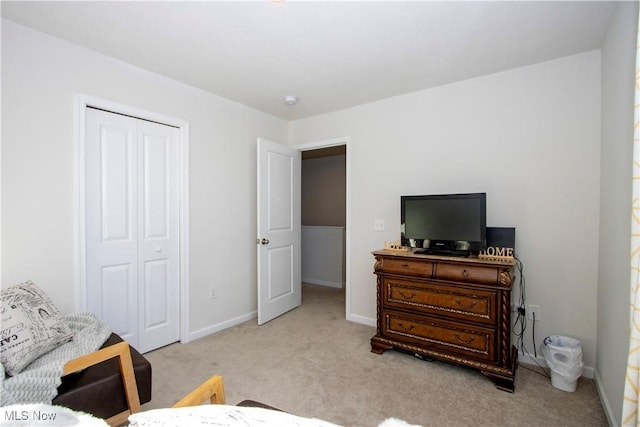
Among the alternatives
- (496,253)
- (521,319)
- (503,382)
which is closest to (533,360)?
(521,319)

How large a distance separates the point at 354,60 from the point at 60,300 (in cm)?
276

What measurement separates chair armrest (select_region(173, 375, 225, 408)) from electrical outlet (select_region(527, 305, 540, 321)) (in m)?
2.43

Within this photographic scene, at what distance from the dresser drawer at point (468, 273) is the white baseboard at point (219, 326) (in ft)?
7.02

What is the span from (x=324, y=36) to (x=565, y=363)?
9.07 ft

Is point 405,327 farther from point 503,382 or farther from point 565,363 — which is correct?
point 565,363

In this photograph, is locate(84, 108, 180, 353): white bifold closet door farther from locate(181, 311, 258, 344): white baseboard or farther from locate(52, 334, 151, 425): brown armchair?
locate(52, 334, 151, 425): brown armchair

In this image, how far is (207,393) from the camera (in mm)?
1129

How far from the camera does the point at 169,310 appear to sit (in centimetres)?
278

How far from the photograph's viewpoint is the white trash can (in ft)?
6.65

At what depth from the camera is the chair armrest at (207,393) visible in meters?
1.04

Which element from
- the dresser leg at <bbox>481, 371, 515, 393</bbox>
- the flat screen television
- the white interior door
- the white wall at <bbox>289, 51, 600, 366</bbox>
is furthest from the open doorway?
the dresser leg at <bbox>481, 371, 515, 393</bbox>

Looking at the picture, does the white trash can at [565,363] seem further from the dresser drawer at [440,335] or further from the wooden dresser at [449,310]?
the dresser drawer at [440,335]

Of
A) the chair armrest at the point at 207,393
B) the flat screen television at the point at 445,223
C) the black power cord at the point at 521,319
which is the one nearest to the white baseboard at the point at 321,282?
the flat screen television at the point at 445,223

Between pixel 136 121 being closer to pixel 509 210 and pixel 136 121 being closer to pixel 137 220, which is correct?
pixel 137 220
